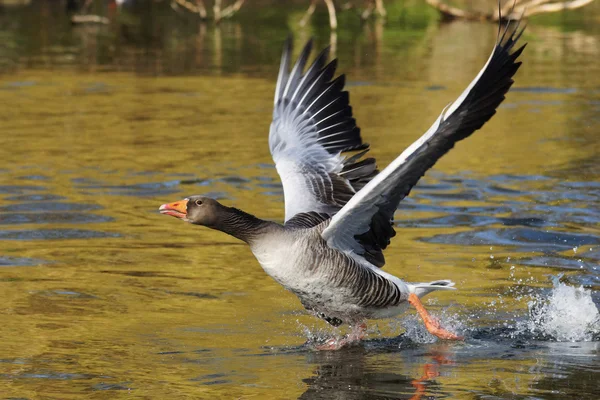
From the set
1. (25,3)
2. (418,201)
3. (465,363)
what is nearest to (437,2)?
(25,3)

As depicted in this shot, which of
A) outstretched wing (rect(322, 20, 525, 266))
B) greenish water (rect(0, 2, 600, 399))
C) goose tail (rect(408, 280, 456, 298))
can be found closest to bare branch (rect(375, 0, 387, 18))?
greenish water (rect(0, 2, 600, 399))

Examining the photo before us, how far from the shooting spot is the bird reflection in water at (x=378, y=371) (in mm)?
6602

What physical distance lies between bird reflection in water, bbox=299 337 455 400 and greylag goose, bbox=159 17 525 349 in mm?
203

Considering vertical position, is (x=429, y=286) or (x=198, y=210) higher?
(x=198, y=210)

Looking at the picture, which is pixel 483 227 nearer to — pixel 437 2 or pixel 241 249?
pixel 241 249

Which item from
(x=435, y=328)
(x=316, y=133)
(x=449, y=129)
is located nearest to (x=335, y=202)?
(x=316, y=133)

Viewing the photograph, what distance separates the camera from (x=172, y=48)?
→ 2931cm

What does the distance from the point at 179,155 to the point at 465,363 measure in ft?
28.1

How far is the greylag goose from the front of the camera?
22.6 ft

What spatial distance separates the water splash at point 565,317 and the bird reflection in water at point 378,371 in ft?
2.79

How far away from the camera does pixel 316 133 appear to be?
30.4ft

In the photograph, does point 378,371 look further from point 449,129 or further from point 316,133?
point 316,133

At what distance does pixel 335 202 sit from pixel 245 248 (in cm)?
224

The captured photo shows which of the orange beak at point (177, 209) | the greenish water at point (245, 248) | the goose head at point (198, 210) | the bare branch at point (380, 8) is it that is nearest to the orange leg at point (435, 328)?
the greenish water at point (245, 248)
